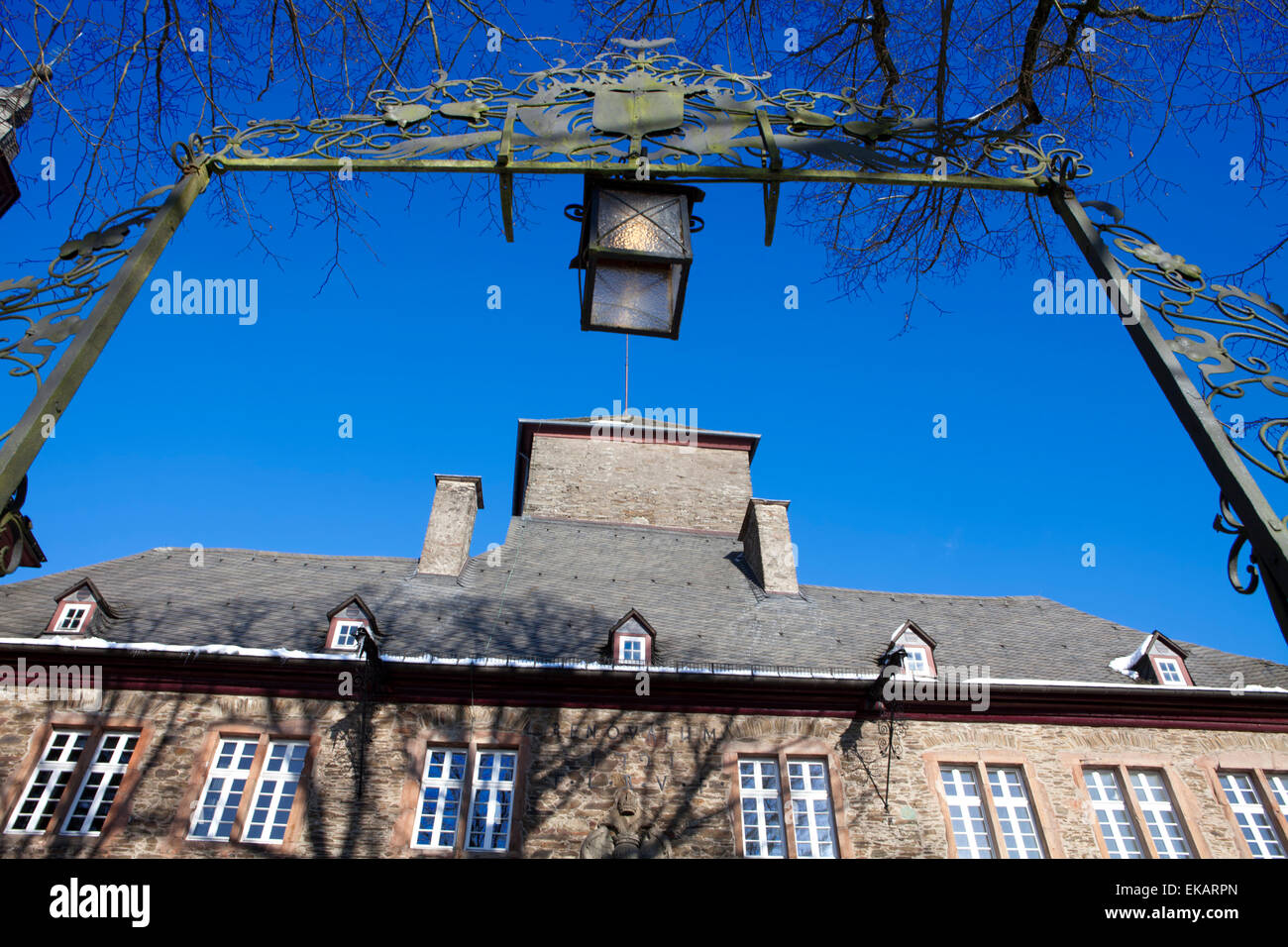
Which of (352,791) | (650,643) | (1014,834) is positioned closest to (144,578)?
(352,791)

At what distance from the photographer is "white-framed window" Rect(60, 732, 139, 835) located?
9922 mm

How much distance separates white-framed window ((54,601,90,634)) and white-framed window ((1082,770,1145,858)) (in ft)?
42.3

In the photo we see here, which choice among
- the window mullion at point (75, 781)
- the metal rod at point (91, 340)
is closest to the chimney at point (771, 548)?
the window mullion at point (75, 781)

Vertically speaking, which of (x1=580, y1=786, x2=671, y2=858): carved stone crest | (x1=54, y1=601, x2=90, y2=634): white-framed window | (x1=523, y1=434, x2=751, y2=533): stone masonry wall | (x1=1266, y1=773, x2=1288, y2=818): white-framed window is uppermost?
(x1=523, y1=434, x2=751, y2=533): stone masonry wall

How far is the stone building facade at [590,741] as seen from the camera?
1014 centimetres

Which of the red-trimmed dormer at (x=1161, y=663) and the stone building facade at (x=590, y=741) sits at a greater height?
the red-trimmed dormer at (x=1161, y=663)

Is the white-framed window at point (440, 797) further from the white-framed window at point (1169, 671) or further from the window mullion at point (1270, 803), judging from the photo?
the window mullion at point (1270, 803)

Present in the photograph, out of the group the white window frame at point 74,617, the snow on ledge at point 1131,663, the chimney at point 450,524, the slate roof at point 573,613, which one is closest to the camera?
the white window frame at point 74,617

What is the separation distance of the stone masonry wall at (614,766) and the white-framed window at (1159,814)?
0.21m

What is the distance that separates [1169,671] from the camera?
41.2ft

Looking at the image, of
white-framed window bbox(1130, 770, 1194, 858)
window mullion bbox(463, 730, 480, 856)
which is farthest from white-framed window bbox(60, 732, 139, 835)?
white-framed window bbox(1130, 770, 1194, 858)

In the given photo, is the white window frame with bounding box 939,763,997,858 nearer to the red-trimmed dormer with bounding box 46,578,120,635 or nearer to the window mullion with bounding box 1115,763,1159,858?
the window mullion with bounding box 1115,763,1159,858

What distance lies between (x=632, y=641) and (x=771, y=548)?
4801 mm
